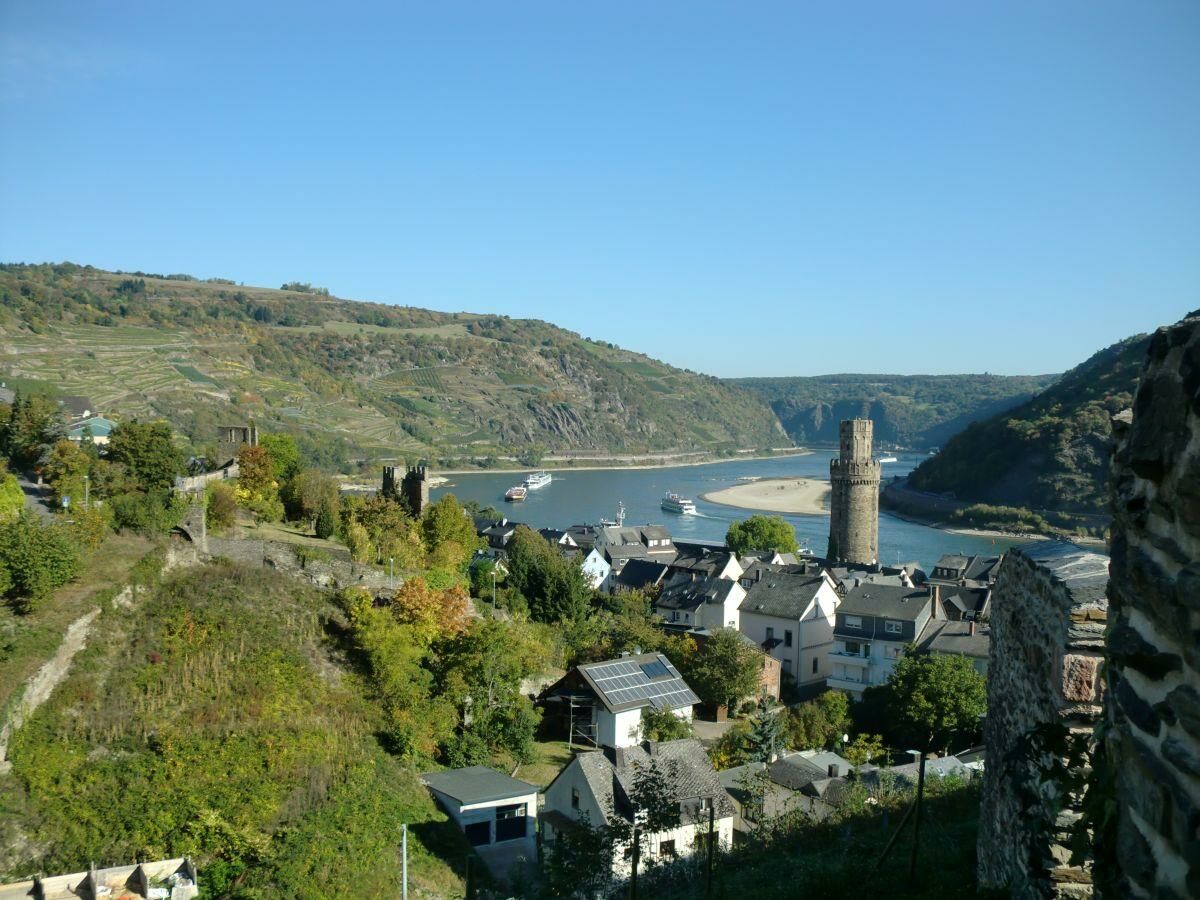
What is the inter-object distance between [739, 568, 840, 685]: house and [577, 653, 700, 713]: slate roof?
737 centimetres

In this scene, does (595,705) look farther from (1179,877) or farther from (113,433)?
(1179,877)

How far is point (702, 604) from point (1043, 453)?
2083 inches

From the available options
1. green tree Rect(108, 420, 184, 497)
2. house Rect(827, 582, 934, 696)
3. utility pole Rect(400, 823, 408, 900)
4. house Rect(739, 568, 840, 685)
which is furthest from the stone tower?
utility pole Rect(400, 823, 408, 900)

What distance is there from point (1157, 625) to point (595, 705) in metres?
17.1

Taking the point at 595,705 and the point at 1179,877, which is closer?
the point at 1179,877

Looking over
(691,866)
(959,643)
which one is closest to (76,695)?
(691,866)

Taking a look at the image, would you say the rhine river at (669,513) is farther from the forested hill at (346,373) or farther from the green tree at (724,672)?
the green tree at (724,672)

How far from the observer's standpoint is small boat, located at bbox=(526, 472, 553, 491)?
91688 millimetres

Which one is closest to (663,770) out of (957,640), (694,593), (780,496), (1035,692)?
(1035,692)

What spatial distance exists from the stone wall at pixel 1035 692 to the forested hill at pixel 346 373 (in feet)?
167

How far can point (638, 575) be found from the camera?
120ft

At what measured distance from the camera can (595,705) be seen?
18438mm

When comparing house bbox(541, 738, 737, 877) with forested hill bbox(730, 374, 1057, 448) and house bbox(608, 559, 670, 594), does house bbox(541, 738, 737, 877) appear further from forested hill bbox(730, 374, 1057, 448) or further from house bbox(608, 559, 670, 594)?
forested hill bbox(730, 374, 1057, 448)

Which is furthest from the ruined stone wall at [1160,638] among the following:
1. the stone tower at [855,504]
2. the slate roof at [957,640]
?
the stone tower at [855,504]
